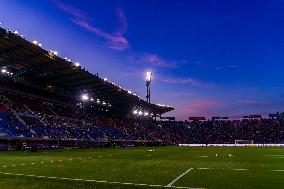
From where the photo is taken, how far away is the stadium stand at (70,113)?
151 ft

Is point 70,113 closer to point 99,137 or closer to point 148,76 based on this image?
point 99,137

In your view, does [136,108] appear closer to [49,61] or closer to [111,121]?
[111,121]

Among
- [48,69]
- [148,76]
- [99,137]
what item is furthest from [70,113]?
[148,76]

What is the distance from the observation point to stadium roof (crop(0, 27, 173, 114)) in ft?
140

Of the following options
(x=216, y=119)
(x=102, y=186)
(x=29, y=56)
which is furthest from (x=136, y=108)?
(x=102, y=186)

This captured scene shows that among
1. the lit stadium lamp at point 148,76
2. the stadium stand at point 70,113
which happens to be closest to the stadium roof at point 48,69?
the stadium stand at point 70,113

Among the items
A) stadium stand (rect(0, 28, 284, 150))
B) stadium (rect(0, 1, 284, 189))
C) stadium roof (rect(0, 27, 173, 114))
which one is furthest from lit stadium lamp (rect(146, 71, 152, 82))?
stadium roof (rect(0, 27, 173, 114))

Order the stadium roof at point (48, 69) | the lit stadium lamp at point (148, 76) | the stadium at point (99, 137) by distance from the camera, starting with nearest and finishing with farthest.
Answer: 1. the stadium at point (99, 137)
2. the stadium roof at point (48, 69)
3. the lit stadium lamp at point (148, 76)

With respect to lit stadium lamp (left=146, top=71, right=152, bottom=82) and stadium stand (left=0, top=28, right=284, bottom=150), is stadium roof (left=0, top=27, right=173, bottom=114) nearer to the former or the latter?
stadium stand (left=0, top=28, right=284, bottom=150)

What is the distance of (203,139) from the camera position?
10169cm

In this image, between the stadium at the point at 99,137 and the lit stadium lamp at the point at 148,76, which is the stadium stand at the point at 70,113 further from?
the lit stadium lamp at the point at 148,76

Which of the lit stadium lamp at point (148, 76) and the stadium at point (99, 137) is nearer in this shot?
the stadium at point (99, 137)

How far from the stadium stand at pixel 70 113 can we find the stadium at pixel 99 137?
0.57 ft

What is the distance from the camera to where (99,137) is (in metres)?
66.2
